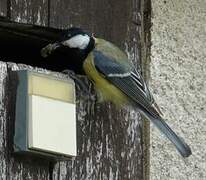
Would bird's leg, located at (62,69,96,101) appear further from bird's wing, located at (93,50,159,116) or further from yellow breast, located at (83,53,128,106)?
bird's wing, located at (93,50,159,116)

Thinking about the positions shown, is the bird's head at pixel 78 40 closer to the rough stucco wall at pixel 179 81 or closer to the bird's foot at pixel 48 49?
the bird's foot at pixel 48 49

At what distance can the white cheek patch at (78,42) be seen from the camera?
2293 millimetres

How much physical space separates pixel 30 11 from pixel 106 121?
0.30m

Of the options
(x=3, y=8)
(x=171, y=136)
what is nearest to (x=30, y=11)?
(x=3, y=8)

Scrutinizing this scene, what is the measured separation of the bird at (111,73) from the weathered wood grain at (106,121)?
0.03 m

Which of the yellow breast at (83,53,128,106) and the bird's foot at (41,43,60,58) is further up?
the bird's foot at (41,43,60,58)

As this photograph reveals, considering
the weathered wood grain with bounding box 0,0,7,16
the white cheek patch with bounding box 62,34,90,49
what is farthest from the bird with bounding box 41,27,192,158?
the weathered wood grain with bounding box 0,0,7,16

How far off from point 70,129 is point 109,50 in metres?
0.41

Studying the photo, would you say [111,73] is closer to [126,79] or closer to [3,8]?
[126,79]

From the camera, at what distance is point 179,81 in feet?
7.98

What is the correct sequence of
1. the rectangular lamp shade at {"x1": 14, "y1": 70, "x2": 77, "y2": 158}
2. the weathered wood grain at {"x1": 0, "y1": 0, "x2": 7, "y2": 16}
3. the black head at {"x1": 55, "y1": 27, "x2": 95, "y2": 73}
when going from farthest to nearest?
the black head at {"x1": 55, "y1": 27, "x2": 95, "y2": 73} → the weathered wood grain at {"x1": 0, "y1": 0, "x2": 7, "y2": 16} → the rectangular lamp shade at {"x1": 14, "y1": 70, "x2": 77, "y2": 158}

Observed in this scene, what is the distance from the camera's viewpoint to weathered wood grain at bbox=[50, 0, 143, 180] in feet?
7.03

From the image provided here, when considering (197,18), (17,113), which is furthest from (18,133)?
(197,18)

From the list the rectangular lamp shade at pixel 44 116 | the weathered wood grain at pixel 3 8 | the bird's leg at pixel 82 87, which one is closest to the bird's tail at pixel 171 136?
the bird's leg at pixel 82 87
